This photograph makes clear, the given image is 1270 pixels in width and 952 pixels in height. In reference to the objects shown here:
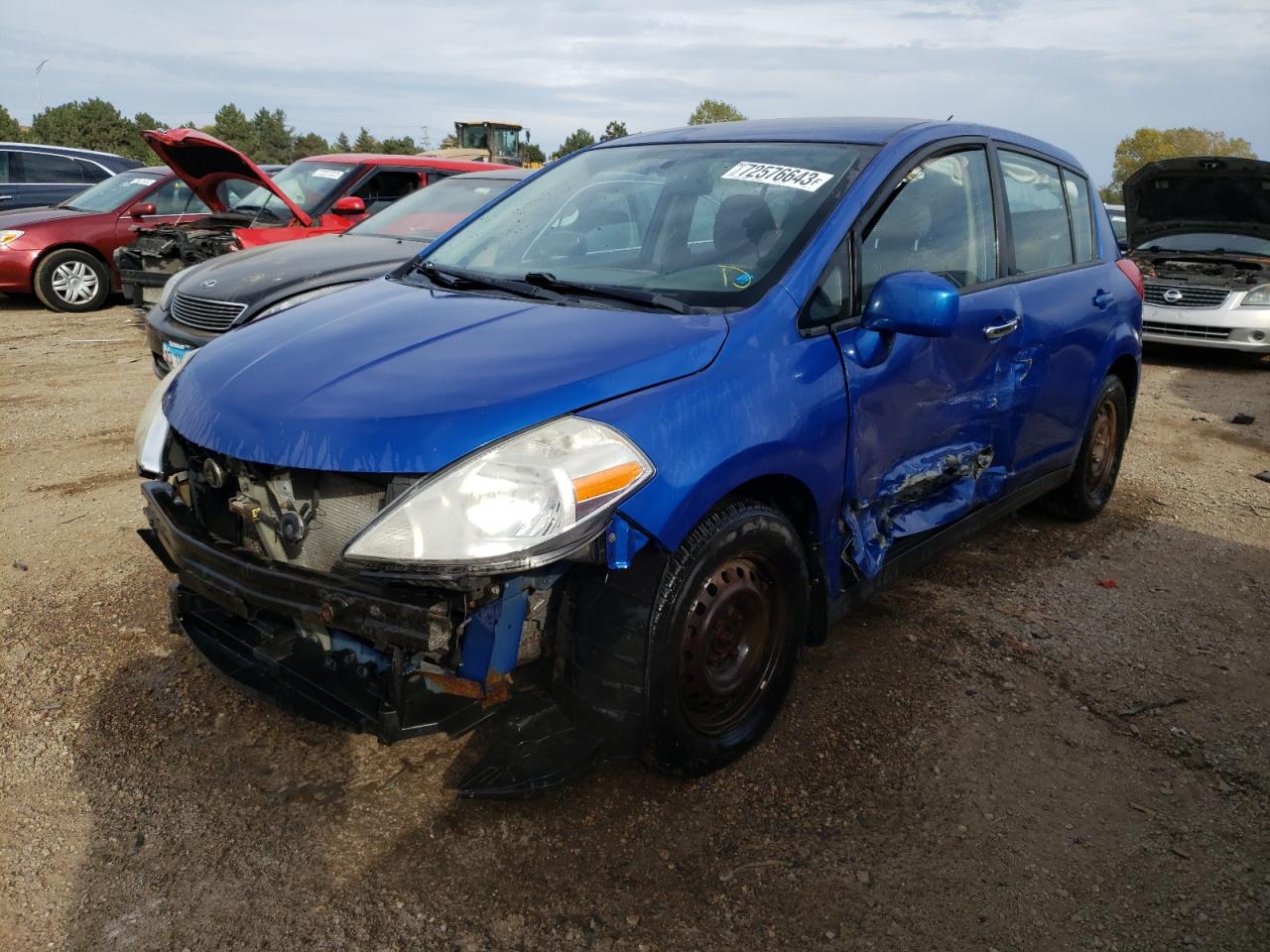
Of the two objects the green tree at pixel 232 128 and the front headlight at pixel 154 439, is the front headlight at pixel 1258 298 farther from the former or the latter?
the green tree at pixel 232 128

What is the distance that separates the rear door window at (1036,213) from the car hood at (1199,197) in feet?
18.5

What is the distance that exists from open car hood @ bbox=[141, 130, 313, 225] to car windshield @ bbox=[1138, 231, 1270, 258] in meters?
8.31

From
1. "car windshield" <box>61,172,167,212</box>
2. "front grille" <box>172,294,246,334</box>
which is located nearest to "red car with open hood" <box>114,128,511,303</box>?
"front grille" <box>172,294,246,334</box>

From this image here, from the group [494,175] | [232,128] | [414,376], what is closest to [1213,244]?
[494,175]

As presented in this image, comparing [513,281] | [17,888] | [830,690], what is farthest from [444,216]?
[17,888]

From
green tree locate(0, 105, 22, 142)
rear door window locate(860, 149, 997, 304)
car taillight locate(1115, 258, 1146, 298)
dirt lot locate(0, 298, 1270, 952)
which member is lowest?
dirt lot locate(0, 298, 1270, 952)

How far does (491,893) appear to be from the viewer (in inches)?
87.0

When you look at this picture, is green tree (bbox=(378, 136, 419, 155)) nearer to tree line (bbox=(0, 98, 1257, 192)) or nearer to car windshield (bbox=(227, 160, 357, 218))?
tree line (bbox=(0, 98, 1257, 192))

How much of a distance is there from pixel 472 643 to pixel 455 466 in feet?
1.27

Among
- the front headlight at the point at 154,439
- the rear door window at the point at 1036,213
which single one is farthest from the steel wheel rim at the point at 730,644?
the rear door window at the point at 1036,213

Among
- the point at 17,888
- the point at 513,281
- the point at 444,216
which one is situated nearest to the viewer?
the point at 17,888

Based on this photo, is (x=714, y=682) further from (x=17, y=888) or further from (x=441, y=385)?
(x=17, y=888)

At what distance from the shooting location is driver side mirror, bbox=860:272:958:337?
264cm

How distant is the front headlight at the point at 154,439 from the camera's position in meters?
2.71
